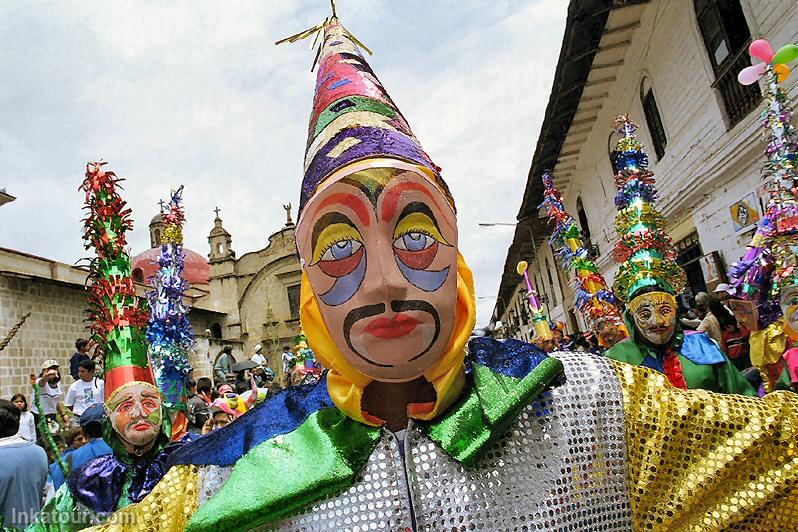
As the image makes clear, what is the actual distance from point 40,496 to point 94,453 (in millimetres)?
407

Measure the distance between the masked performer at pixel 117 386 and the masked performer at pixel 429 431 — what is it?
1.74m

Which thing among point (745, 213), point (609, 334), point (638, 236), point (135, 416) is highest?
point (745, 213)

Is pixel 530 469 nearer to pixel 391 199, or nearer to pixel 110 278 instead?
pixel 391 199

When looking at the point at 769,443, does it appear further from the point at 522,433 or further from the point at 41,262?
the point at 41,262

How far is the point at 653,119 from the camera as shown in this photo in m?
10.4

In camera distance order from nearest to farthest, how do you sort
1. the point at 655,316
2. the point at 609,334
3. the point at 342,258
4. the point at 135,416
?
the point at 342,258, the point at 135,416, the point at 655,316, the point at 609,334

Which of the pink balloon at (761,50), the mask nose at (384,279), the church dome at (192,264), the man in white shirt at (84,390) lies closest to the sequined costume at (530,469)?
the mask nose at (384,279)

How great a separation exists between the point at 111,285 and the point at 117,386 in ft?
1.76

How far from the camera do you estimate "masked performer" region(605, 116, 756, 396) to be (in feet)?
11.5

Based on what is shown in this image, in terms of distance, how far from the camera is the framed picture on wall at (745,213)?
7301 mm

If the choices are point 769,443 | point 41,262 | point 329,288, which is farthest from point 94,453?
point 41,262

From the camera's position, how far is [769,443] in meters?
1.41

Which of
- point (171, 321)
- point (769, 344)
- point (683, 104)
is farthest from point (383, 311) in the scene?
point (683, 104)

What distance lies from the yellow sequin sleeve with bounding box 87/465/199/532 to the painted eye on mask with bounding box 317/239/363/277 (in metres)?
0.61
